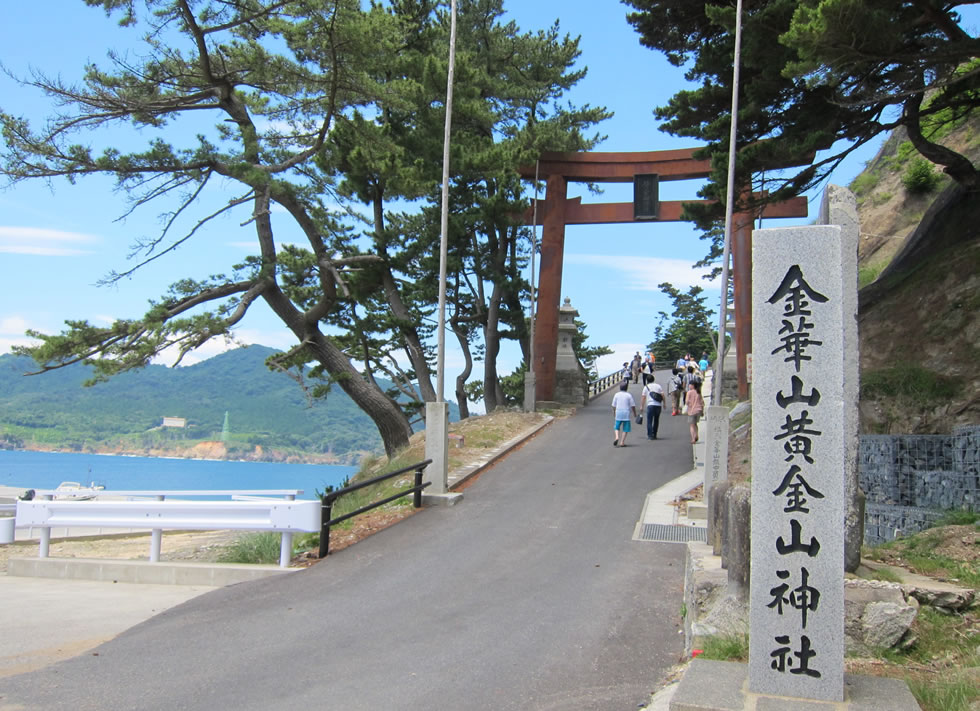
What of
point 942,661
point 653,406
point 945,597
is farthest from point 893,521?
point 653,406

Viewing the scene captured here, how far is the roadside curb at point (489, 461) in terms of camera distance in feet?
49.3

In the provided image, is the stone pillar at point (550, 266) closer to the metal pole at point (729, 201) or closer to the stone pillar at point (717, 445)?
the metal pole at point (729, 201)

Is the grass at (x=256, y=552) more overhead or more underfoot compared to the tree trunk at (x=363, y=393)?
more underfoot

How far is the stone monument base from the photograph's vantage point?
4301mm

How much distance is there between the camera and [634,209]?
90.5 ft

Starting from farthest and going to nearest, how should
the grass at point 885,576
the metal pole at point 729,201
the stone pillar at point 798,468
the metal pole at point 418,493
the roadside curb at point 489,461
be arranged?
the roadside curb at point 489,461 < the metal pole at point 729,201 < the metal pole at point 418,493 < the grass at point 885,576 < the stone pillar at point 798,468

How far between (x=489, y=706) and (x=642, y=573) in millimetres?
4245

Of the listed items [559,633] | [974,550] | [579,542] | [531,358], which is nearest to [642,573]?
[579,542]

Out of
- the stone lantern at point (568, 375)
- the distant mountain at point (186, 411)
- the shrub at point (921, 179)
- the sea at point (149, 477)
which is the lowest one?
the sea at point (149, 477)

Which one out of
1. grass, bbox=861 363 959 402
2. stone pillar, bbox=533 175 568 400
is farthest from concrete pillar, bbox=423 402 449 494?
stone pillar, bbox=533 175 568 400

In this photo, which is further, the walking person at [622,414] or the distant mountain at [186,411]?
the distant mountain at [186,411]

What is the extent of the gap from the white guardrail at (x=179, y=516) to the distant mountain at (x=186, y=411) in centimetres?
11280

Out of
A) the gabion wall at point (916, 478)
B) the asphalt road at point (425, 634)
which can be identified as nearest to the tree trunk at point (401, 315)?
the asphalt road at point (425, 634)

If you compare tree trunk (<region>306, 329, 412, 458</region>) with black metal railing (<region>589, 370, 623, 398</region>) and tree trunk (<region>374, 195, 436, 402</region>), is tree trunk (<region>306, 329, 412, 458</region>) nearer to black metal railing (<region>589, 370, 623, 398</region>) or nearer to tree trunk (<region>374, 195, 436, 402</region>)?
tree trunk (<region>374, 195, 436, 402</region>)
